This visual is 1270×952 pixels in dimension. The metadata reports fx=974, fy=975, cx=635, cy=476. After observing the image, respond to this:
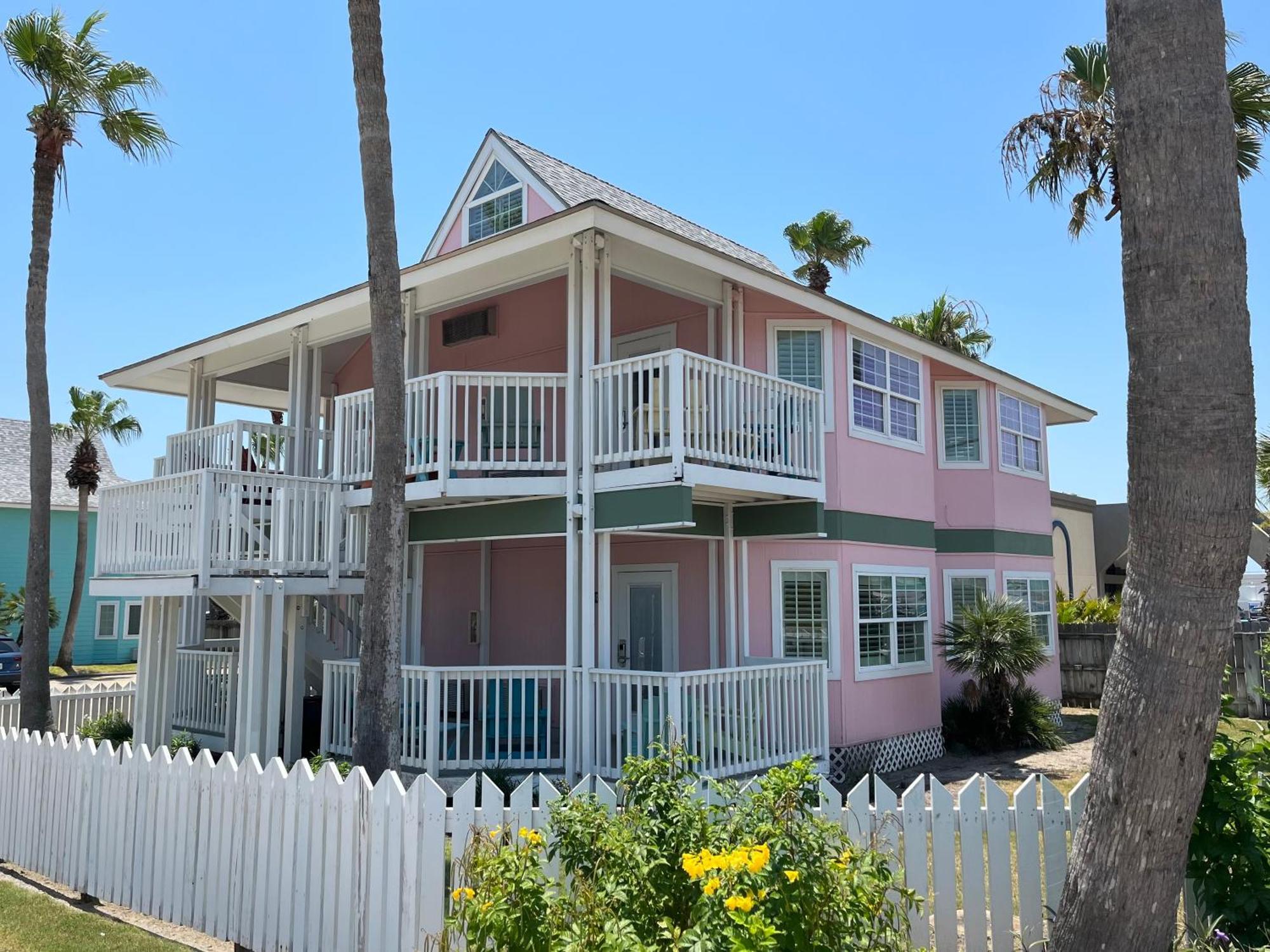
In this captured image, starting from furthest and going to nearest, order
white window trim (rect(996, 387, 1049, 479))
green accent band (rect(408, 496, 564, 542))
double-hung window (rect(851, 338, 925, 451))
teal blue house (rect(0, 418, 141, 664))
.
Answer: teal blue house (rect(0, 418, 141, 664)), white window trim (rect(996, 387, 1049, 479)), double-hung window (rect(851, 338, 925, 451)), green accent band (rect(408, 496, 564, 542))

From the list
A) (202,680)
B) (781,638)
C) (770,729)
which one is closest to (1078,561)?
(781,638)

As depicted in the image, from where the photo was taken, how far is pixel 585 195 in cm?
1482

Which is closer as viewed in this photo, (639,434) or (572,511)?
(639,434)

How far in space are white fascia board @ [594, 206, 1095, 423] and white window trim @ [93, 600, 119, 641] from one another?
104 ft

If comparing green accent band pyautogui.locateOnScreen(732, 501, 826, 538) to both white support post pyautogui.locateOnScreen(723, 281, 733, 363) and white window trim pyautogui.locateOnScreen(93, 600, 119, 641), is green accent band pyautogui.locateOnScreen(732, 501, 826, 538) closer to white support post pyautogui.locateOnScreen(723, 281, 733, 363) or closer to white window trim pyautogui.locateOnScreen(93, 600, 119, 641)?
white support post pyautogui.locateOnScreen(723, 281, 733, 363)

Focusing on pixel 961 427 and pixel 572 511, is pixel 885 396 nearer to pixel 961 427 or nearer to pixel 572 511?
pixel 961 427

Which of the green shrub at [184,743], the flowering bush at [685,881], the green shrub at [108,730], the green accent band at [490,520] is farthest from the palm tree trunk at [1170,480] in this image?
the green shrub at [108,730]

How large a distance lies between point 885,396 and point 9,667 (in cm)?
2432

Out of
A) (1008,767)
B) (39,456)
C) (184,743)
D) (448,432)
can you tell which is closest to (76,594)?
(39,456)

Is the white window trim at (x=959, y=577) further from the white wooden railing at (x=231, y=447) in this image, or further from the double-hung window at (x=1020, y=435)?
the white wooden railing at (x=231, y=447)

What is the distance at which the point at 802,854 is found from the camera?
14.2 feet

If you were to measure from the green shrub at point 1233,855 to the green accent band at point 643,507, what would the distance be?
5.68 metres

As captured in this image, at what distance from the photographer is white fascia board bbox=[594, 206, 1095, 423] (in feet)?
34.4

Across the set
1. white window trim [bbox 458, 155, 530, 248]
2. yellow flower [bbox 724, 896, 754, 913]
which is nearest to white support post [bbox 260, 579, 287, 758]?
white window trim [bbox 458, 155, 530, 248]
